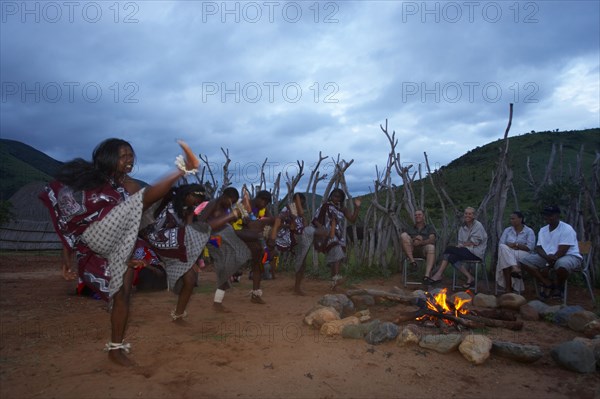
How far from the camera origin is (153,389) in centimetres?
270

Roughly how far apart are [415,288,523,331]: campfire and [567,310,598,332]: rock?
0.58 m

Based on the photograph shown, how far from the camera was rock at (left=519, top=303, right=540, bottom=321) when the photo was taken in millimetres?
4910

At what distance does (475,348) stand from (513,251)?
319 centimetres

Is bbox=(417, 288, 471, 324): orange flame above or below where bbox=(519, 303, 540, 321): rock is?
above

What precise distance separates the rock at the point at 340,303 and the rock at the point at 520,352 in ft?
6.17

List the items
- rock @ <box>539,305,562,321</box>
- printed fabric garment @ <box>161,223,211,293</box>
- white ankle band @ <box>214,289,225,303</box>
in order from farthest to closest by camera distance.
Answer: white ankle band @ <box>214,289,225,303</box>
rock @ <box>539,305,562,321</box>
printed fabric garment @ <box>161,223,211,293</box>

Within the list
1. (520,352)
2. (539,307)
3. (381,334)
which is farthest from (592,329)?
(381,334)

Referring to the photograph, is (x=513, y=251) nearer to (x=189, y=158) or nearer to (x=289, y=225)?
(x=289, y=225)

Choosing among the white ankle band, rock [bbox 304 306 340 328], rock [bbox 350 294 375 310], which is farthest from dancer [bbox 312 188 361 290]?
rock [bbox 304 306 340 328]

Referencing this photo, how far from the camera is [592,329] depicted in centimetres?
424

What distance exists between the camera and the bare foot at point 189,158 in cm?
266

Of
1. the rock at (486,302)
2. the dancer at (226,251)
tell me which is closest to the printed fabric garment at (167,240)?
the dancer at (226,251)

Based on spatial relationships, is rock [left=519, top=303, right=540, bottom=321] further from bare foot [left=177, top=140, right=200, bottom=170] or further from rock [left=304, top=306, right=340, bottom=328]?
bare foot [left=177, top=140, right=200, bottom=170]

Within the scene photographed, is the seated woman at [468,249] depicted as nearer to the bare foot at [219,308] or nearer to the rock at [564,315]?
the rock at [564,315]
